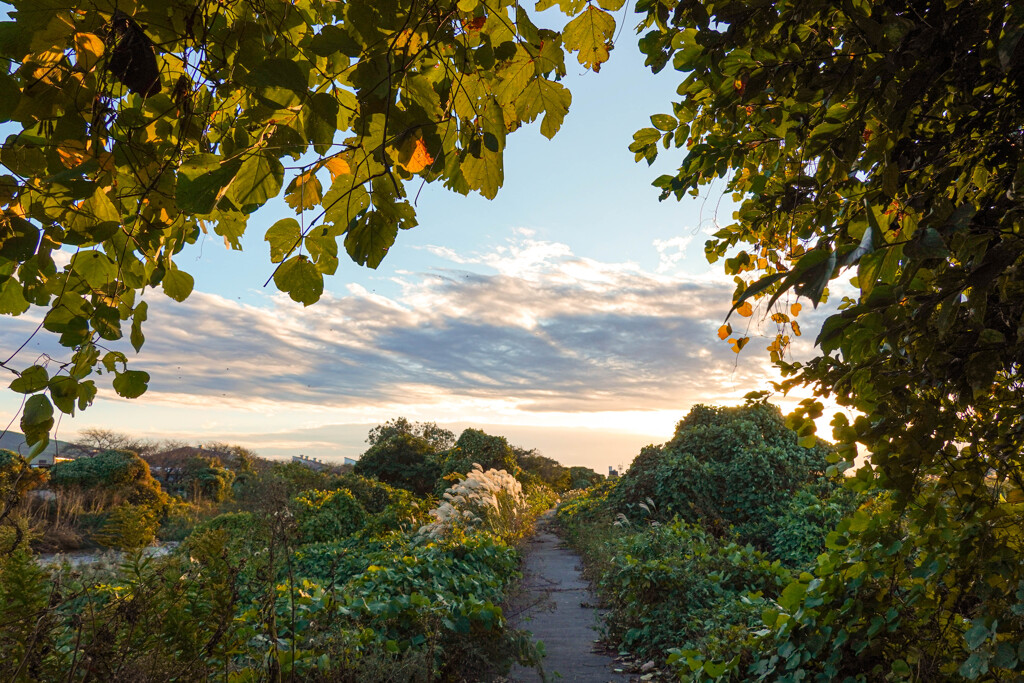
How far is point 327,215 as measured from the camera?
121cm

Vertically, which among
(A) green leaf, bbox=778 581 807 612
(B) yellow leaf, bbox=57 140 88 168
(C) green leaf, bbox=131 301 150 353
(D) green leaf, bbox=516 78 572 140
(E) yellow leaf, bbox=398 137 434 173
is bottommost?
(A) green leaf, bbox=778 581 807 612

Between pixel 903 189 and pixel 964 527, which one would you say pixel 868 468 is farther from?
pixel 903 189

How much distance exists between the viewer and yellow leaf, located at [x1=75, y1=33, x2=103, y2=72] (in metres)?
1.28

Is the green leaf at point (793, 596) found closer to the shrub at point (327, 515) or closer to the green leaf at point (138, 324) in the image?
the green leaf at point (138, 324)

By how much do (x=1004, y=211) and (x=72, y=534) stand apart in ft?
52.6

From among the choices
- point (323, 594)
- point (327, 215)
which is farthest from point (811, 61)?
point (323, 594)

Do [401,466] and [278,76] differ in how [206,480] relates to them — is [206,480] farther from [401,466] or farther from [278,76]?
[278,76]

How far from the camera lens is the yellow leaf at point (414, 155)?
1148 millimetres

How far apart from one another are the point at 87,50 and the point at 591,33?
111 cm

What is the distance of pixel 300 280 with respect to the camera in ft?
3.94

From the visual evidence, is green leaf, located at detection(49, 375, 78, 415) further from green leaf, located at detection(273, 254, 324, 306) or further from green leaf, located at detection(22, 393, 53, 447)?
green leaf, located at detection(273, 254, 324, 306)

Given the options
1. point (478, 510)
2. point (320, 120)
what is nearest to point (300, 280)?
point (320, 120)

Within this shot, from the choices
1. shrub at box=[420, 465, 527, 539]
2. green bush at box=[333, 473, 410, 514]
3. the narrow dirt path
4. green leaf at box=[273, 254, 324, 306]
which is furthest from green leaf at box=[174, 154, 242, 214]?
green bush at box=[333, 473, 410, 514]

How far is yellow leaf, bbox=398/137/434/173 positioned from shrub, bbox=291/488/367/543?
9.60 metres
